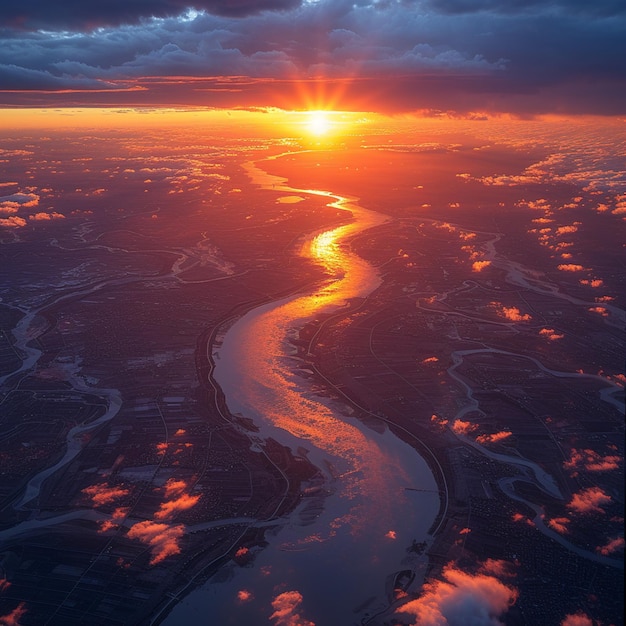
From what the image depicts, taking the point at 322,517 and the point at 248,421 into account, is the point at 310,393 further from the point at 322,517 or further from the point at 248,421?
the point at 322,517

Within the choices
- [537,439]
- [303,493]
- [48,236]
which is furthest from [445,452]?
[48,236]

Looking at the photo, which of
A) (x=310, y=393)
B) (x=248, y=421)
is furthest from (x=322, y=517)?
(x=310, y=393)

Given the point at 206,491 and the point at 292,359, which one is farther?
the point at 292,359

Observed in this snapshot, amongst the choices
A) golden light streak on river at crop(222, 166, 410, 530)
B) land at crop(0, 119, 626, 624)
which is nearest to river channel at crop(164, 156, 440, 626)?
golden light streak on river at crop(222, 166, 410, 530)

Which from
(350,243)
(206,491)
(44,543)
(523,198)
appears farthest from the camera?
(523,198)

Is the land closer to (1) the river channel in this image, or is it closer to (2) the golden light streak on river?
(1) the river channel

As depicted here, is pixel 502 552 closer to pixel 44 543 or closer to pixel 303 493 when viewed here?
pixel 303 493
